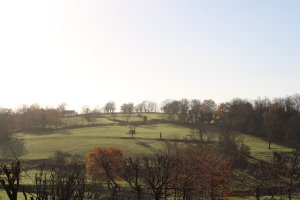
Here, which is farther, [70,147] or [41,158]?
[70,147]

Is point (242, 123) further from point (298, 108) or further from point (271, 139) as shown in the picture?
point (298, 108)

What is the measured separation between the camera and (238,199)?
185ft

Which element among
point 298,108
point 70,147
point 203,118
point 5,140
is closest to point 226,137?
point 70,147

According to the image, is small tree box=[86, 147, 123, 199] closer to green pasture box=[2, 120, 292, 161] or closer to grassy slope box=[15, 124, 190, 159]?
green pasture box=[2, 120, 292, 161]

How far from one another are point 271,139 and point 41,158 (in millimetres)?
71021

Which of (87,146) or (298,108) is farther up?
(298,108)

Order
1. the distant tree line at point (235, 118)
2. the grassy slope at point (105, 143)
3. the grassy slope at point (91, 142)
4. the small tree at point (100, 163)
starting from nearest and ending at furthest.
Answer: the small tree at point (100, 163), the grassy slope at point (105, 143), the grassy slope at point (91, 142), the distant tree line at point (235, 118)

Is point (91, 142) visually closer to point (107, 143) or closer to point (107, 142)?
point (107, 142)

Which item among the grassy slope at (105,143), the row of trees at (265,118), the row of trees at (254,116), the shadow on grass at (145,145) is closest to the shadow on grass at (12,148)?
the grassy slope at (105,143)

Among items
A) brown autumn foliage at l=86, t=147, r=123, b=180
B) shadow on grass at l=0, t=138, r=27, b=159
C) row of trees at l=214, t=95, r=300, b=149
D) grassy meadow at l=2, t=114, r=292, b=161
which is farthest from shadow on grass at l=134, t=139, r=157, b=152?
row of trees at l=214, t=95, r=300, b=149

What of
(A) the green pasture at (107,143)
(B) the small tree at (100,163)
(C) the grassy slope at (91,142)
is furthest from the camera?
(C) the grassy slope at (91,142)

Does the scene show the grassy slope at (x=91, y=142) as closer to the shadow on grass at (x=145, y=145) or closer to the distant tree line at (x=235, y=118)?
the shadow on grass at (x=145, y=145)

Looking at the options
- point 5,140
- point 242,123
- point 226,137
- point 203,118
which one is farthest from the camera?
point 203,118

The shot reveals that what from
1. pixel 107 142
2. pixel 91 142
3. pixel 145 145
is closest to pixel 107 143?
pixel 107 142
